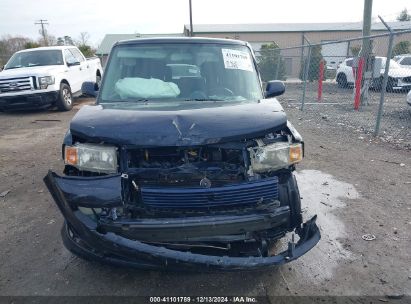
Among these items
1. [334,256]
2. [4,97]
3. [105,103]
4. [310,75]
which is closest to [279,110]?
[334,256]

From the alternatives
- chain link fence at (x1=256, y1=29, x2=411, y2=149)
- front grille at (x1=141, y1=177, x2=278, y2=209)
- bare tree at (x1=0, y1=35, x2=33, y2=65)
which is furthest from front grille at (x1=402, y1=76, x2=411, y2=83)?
bare tree at (x1=0, y1=35, x2=33, y2=65)

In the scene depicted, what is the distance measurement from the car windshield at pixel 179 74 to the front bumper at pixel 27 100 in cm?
758

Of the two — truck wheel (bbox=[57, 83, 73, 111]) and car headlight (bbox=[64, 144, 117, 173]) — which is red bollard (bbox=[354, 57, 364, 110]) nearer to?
truck wheel (bbox=[57, 83, 73, 111])

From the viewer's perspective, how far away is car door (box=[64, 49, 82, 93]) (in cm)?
1186

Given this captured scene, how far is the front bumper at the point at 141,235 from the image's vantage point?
7.61 feet

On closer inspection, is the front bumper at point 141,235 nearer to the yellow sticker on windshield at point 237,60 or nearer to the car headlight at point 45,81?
the yellow sticker on windshield at point 237,60

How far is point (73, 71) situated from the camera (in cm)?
1212

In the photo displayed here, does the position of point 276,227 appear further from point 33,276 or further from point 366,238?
point 33,276

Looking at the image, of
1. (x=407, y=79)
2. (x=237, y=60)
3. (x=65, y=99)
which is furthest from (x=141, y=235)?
(x=407, y=79)

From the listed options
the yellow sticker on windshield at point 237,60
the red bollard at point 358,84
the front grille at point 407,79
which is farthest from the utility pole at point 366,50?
the yellow sticker on windshield at point 237,60

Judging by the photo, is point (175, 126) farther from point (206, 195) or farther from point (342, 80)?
point (342, 80)

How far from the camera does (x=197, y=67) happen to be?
3.91m

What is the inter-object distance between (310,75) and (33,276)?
20699 mm

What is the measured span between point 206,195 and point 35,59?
11.3 metres
